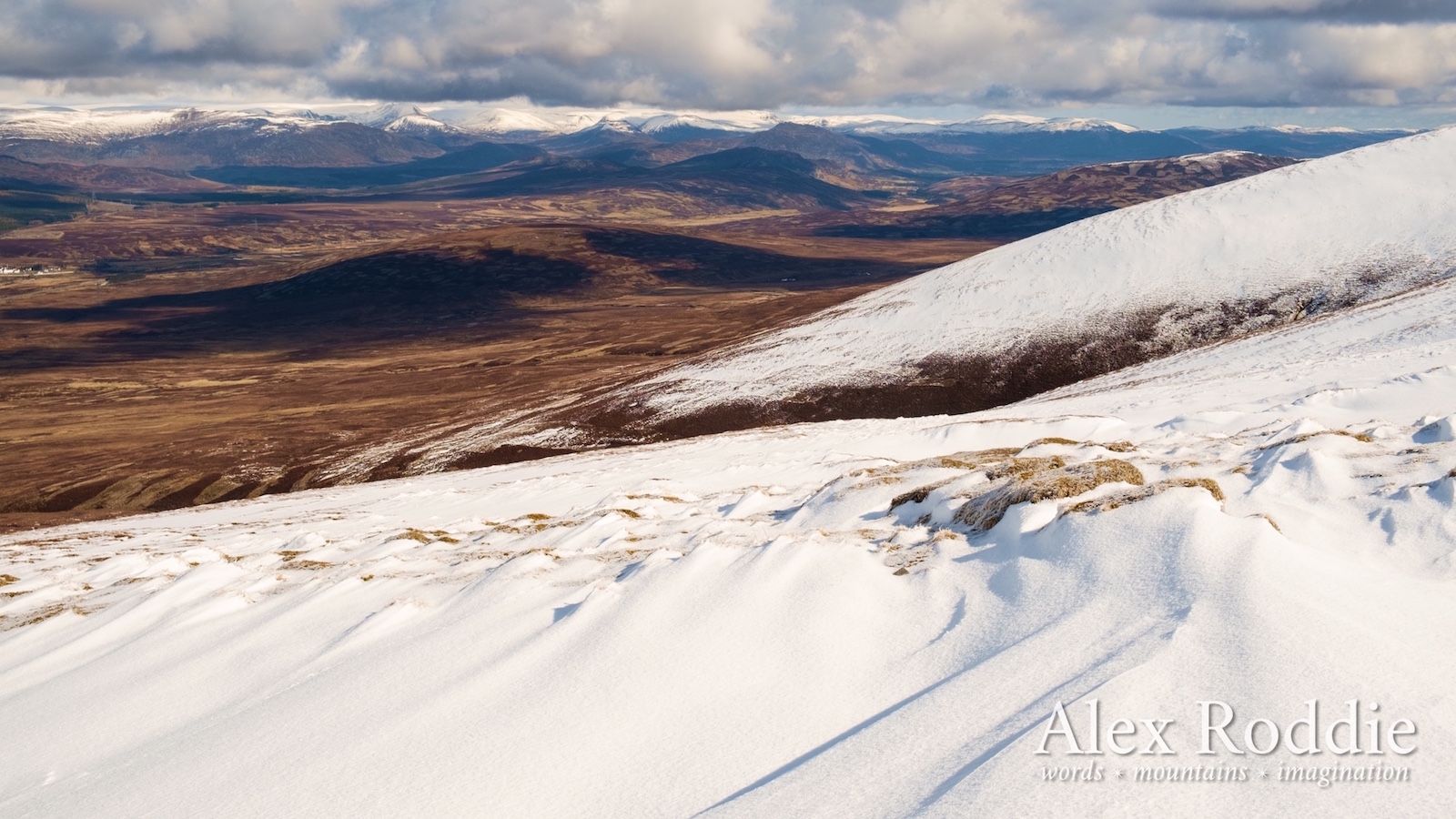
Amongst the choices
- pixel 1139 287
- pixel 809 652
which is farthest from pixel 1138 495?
pixel 1139 287

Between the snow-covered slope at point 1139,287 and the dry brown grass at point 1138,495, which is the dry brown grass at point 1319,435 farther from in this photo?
the snow-covered slope at point 1139,287

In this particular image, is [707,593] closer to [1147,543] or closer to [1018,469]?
[1147,543]

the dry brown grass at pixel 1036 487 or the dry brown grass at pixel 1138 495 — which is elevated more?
the dry brown grass at pixel 1138 495

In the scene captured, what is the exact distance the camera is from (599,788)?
8.24 metres

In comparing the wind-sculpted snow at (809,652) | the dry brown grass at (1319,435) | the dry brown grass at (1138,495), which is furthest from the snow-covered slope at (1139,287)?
the dry brown grass at (1138,495)

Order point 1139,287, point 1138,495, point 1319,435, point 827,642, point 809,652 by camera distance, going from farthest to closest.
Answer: point 1139,287 → point 1319,435 → point 1138,495 → point 827,642 → point 809,652

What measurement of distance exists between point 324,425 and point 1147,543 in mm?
91056

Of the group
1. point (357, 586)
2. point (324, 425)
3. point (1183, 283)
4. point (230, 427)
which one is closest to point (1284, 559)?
point (357, 586)

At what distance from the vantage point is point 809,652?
10.5 metres

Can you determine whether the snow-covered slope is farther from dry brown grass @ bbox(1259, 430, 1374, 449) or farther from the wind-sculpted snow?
the wind-sculpted snow

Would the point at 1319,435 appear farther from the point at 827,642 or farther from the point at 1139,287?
the point at 1139,287

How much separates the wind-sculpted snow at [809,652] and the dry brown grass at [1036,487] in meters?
0.09

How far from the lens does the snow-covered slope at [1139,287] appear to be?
6912cm

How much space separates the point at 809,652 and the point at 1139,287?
256 feet
